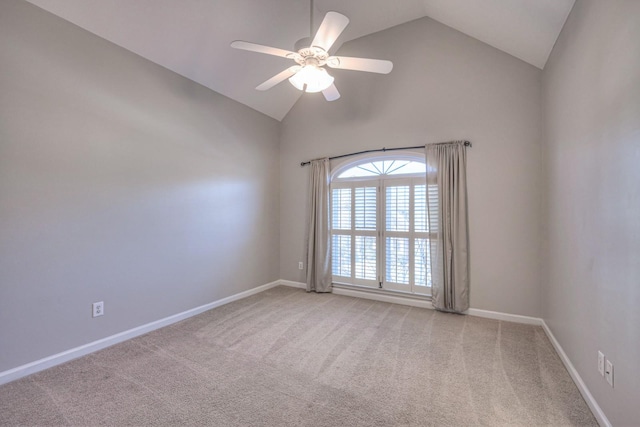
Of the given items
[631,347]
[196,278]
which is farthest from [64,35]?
[631,347]

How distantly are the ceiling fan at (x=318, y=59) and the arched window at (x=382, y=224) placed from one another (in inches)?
70.4

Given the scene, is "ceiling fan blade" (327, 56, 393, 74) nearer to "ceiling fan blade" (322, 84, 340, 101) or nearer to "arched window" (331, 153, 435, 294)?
"ceiling fan blade" (322, 84, 340, 101)

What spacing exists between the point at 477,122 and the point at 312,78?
7.42 feet

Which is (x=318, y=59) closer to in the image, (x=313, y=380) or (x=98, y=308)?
(x=313, y=380)

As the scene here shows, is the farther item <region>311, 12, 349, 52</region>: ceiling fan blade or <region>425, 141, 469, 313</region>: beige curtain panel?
<region>425, 141, 469, 313</region>: beige curtain panel

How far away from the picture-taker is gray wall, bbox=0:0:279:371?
2094 millimetres

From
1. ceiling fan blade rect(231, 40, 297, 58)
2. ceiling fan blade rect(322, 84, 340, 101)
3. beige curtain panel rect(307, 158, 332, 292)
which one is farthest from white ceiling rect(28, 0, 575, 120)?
beige curtain panel rect(307, 158, 332, 292)

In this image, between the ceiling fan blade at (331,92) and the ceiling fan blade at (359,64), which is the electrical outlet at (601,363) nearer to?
the ceiling fan blade at (359,64)

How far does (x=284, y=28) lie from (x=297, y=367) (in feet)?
12.5

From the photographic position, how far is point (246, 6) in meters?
2.94

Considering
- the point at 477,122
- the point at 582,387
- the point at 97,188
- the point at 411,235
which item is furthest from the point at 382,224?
the point at 97,188

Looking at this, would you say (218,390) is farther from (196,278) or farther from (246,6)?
(246,6)

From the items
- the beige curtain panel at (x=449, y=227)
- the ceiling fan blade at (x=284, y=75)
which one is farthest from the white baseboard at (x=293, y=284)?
the ceiling fan blade at (x=284, y=75)

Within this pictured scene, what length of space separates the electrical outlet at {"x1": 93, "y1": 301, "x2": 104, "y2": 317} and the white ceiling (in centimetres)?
250
